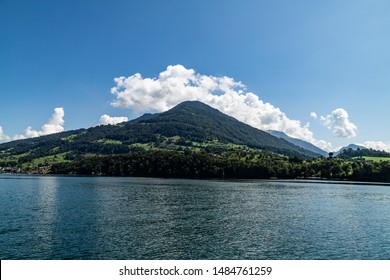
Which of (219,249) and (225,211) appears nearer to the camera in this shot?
(219,249)

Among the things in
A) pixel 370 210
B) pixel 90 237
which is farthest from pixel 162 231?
pixel 370 210

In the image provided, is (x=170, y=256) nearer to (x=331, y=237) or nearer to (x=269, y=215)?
(x=331, y=237)

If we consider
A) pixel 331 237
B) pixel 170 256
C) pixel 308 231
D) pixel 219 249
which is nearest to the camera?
pixel 170 256

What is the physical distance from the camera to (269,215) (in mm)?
67812

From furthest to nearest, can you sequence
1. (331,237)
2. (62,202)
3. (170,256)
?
(62,202) → (331,237) → (170,256)

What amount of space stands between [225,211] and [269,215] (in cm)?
965
